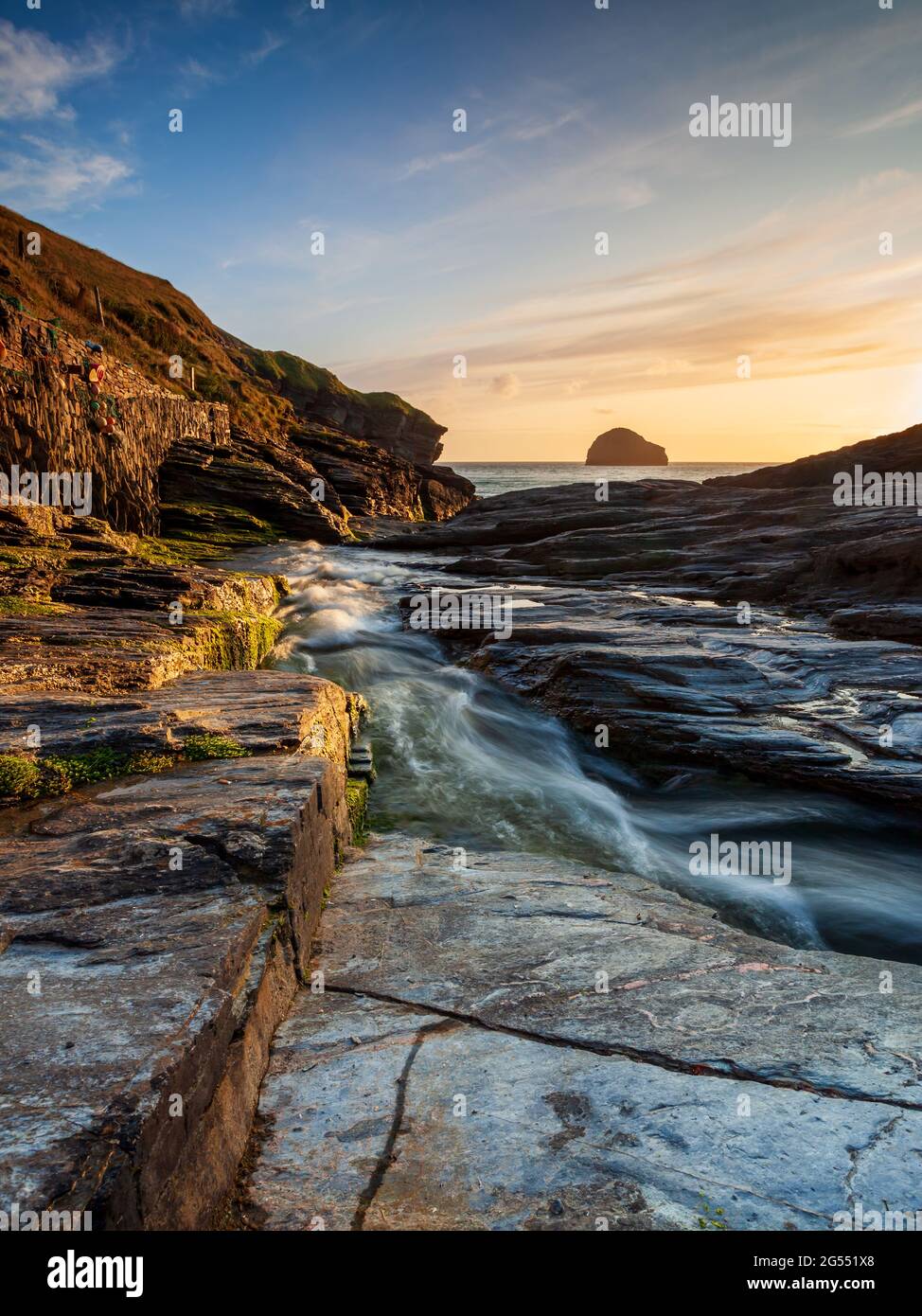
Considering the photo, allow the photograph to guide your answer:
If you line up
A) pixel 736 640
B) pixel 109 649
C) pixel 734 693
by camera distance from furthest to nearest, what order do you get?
pixel 736 640
pixel 734 693
pixel 109 649

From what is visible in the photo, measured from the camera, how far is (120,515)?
18344 mm

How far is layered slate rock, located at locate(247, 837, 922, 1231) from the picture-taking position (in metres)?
2.60

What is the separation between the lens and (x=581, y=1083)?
320 centimetres

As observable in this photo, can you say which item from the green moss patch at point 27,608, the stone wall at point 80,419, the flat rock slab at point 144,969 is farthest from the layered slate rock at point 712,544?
the flat rock slab at point 144,969

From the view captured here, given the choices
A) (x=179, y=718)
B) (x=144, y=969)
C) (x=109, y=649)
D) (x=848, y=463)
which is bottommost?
(x=144, y=969)

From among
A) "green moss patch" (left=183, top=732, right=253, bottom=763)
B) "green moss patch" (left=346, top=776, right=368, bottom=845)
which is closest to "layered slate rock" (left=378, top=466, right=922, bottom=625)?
"green moss patch" (left=346, top=776, right=368, bottom=845)

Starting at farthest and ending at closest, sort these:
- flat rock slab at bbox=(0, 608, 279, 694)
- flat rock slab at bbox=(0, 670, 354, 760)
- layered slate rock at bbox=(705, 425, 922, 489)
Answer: layered slate rock at bbox=(705, 425, 922, 489), flat rock slab at bbox=(0, 608, 279, 694), flat rock slab at bbox=(0, 670, 354, 760)

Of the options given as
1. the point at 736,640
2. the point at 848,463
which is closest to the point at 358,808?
the point at 736,640

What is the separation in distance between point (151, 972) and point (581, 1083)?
6.12 feet

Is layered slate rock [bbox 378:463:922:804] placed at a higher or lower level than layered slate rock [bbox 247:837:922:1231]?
higher

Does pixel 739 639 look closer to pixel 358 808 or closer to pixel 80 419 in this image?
pixel 358 808

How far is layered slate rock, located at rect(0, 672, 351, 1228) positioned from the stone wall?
404 inches

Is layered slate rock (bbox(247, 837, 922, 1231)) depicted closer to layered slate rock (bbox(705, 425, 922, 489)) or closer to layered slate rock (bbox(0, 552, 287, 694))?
layered slate rock (bbox(0, 552, 287, 694))
